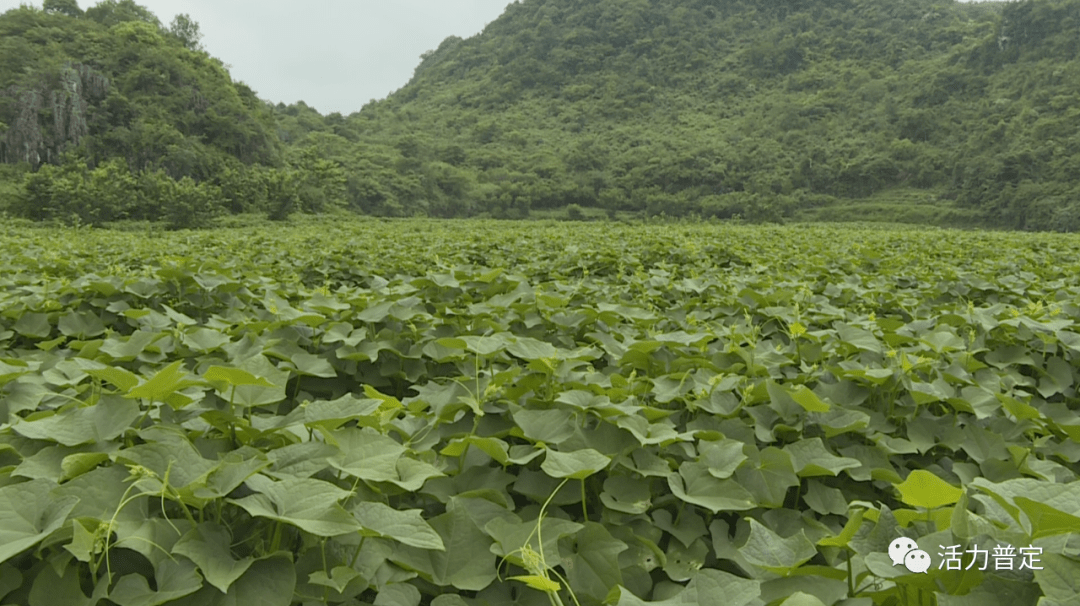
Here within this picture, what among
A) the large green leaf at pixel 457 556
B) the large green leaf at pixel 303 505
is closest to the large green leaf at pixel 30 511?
the large green leaf at pixel 303 505

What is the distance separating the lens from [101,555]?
2.78ft

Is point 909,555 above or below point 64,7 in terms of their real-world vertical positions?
below

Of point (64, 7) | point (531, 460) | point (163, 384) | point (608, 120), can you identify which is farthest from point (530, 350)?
point (608, 120)

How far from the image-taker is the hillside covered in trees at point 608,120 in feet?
131

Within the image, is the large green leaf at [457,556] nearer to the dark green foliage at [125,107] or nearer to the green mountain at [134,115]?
the green mountain at [134,115]

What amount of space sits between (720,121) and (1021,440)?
8979cm

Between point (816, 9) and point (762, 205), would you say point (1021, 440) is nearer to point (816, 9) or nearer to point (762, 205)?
point (762, 205)

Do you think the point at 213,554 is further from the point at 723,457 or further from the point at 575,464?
the point at 723,457

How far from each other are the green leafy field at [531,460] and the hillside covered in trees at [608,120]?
25.2m

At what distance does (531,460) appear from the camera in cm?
138

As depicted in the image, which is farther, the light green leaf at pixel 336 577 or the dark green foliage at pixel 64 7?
the dark green foliage at pixel 64 7

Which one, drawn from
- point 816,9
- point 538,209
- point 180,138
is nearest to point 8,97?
point 180,138

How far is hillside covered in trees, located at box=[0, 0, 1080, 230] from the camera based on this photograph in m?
39.9

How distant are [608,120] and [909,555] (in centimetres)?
9354
